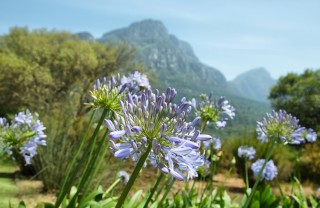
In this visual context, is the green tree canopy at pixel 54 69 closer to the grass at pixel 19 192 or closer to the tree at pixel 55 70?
the tree at pixel 55 70

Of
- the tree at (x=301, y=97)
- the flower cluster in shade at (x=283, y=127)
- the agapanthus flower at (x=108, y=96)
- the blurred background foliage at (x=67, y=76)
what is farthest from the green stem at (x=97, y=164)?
the tree at (x=301, y=97)

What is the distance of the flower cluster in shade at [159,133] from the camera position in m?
1.91

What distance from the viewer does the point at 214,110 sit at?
4.31 m

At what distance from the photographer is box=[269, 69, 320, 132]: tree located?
→ 33.6 meters

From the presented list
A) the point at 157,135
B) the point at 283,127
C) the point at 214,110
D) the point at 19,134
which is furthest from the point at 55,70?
the point at 157,135

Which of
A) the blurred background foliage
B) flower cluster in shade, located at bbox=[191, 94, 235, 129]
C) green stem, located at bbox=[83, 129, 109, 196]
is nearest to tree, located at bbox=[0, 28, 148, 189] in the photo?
the blurred background foliage

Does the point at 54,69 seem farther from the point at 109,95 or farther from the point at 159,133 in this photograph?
the point at 159,133

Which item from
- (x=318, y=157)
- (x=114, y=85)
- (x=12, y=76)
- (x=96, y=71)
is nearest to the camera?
(x=114, y=85)

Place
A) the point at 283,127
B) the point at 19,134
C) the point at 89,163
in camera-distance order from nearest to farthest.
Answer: the point at 89,163 < the point at 19,134 < the point at 283,127

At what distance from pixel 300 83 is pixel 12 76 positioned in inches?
1059

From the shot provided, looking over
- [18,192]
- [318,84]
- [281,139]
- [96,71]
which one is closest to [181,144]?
[281,139]

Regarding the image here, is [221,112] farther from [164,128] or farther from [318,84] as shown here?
[318,84]

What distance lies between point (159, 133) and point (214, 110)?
242cm

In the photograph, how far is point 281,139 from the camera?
3.77 metres
